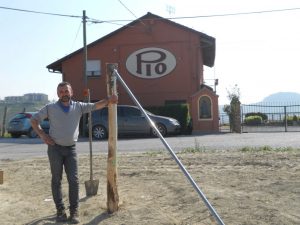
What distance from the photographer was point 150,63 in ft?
100

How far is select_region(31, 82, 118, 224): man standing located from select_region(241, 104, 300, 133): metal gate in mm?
21644

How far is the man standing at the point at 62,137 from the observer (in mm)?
6183

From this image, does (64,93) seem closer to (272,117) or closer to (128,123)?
(128,123)

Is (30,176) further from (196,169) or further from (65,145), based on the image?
(65,145)

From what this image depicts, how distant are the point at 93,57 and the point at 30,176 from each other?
22.2 m

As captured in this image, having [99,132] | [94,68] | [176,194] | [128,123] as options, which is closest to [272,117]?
[94,68]

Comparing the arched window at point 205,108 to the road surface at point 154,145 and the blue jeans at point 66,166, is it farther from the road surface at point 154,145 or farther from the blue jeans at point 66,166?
the blue jeans at point 66,166

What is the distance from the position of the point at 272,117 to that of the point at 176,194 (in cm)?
2940

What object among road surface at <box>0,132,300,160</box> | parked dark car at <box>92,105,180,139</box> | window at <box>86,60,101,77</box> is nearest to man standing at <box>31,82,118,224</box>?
road surface at <box>0,132,300,160</box>

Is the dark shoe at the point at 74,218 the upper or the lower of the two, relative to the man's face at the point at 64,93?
lower

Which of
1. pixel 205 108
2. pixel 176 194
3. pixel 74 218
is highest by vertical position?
pixel 205 108

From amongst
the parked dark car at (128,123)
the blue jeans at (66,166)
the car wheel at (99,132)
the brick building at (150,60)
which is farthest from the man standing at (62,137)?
the brick building at (150,60)

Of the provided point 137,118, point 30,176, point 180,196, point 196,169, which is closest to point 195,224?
point 180,196

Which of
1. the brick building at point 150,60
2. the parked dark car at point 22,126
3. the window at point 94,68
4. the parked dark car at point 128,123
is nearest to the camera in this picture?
the parked dark car at point 128,123
